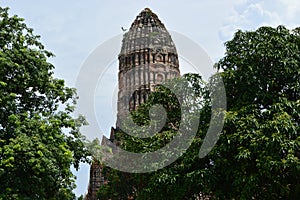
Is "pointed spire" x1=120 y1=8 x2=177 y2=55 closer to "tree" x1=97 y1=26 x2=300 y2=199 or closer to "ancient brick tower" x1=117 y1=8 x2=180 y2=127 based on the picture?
"ancient brick tower" x1=117 y1=8 x2=180 y2=127

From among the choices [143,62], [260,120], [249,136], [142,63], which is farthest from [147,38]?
[249,136]

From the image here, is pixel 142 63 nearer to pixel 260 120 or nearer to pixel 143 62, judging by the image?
pixel 143 62

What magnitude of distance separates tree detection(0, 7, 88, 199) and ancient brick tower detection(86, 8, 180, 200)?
11717mm

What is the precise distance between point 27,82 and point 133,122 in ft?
11.7

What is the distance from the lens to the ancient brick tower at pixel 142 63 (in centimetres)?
2542

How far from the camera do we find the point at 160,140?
500 inches

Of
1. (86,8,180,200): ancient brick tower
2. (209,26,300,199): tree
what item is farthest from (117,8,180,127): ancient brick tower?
(209,26,300,199): tree

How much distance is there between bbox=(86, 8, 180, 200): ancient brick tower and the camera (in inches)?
1001

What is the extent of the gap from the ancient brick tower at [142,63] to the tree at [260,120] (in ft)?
40.3

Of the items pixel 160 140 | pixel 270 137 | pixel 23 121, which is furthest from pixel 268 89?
pixel 23 121

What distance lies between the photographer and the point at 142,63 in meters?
26.5

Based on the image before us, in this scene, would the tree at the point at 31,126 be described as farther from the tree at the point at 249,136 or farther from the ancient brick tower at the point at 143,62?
the ancient brick tower at the point at 143,62

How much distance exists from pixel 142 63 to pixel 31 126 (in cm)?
1527

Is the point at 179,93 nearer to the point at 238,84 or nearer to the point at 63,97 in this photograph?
the point at 238,84
